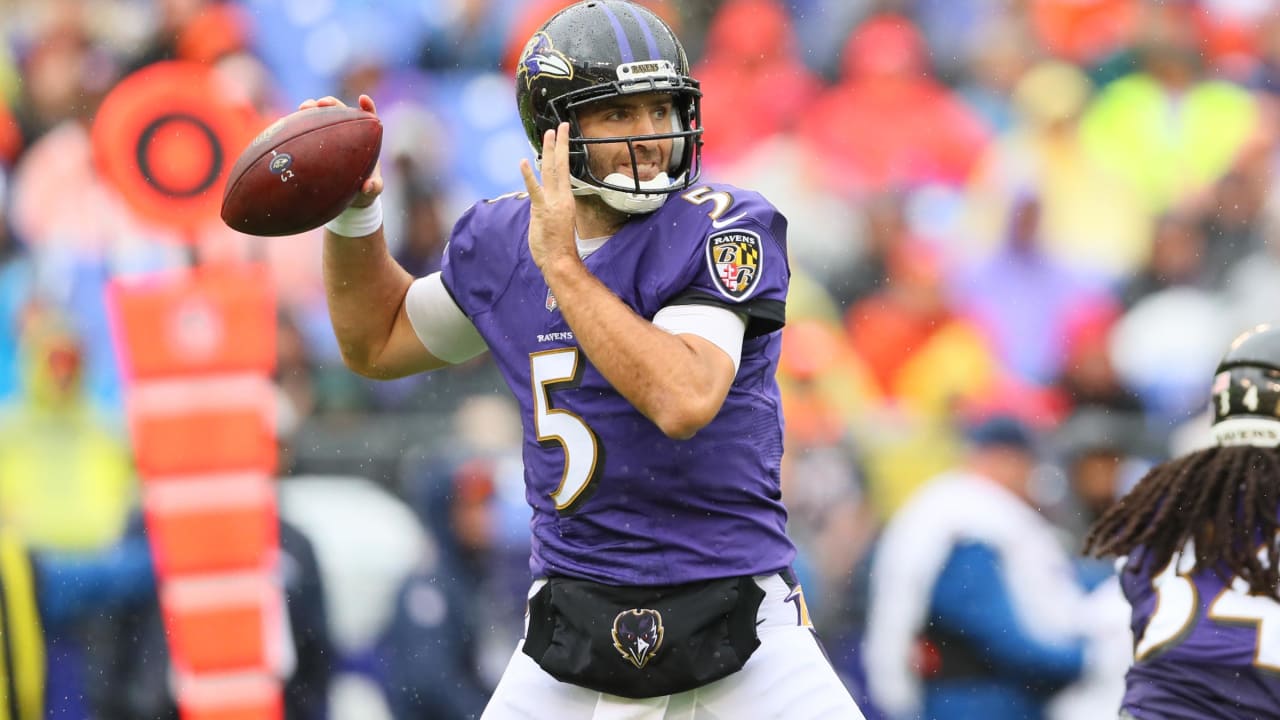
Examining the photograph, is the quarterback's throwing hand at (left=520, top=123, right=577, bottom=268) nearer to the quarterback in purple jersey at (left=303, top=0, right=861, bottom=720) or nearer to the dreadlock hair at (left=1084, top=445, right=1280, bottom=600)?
the quarterback in purple jersey at (left=303, top=0, right=861, bottom=720)

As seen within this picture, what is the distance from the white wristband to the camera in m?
3.09

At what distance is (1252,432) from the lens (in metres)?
3.67

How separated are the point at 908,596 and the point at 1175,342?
140 cm

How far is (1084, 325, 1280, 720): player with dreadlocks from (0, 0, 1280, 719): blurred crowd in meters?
2.01

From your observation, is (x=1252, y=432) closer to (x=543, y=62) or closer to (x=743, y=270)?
(x=743, y=270)

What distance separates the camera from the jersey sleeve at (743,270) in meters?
2.61

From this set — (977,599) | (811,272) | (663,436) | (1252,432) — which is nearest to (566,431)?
(663,436)

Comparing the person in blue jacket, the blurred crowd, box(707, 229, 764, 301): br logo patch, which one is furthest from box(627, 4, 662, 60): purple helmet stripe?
the person in blue jacket

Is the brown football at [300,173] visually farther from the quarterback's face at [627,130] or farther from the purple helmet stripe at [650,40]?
the purple helmet stripe at [650,40]

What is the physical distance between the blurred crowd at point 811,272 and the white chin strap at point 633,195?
3.03 metres

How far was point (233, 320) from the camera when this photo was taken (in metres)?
5.77

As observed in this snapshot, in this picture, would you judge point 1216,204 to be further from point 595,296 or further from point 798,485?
point 595,296

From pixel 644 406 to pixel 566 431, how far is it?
0.82 ft

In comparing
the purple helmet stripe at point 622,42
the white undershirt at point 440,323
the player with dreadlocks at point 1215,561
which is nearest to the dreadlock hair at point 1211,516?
the player with dreadlocks at point 1215,561
